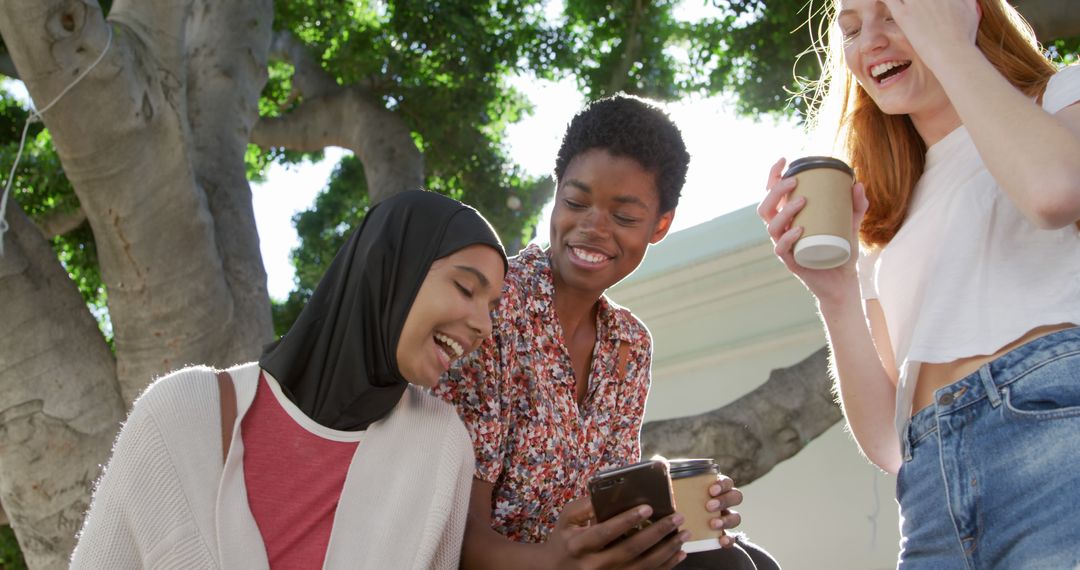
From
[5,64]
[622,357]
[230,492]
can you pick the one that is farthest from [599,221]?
[5,64]

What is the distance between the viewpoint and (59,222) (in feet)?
20.1

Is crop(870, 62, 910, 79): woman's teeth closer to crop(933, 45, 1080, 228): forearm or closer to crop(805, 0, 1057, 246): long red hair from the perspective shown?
crop(805, 0, 1057, 246): long red hair

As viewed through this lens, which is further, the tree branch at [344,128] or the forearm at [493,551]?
the tree branch at [344,128]

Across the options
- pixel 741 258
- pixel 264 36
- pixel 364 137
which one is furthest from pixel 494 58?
pixel 741 258

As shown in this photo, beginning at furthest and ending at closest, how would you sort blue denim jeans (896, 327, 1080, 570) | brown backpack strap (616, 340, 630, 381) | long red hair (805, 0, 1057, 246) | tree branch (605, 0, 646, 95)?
tree branch (605, 0, 646, 95) < brown backpack strap (616, 340, 630, 381) < long red hair (805, 0, 1057, 246) < blue denim jeans (896, 327, 1080, 570)

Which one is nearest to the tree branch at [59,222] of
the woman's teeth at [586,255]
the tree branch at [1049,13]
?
the woman's teeth at [586,255]

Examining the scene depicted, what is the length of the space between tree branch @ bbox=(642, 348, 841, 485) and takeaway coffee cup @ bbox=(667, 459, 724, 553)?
2136mm

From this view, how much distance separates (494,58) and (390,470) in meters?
6.01

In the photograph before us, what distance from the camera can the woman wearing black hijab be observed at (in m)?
2.38

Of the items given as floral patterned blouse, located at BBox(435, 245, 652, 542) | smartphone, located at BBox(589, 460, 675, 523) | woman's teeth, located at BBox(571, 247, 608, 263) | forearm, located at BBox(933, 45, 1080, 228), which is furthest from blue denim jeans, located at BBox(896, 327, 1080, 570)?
woman's teeth, located at BBox(571, 247, 608, 263)

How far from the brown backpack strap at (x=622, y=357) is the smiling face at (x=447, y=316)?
649 millimetres

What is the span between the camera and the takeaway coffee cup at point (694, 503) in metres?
2.33

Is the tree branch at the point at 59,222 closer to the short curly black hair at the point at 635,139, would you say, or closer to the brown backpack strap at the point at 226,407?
the short curly black hair at the point at 635,139

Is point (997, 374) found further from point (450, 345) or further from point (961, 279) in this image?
point (450, 345)
